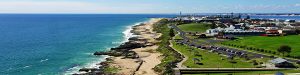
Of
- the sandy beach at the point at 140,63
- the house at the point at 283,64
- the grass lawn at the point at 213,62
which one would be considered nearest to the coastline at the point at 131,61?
the sandy beach at the point at 140,63

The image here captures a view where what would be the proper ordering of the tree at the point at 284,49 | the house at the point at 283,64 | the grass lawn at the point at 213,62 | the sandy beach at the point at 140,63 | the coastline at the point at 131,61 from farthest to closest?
the tree at the point at 284,49 → the coastline at the point at 131,61 → the sandy beach at the point at 140,63 → the grass lawn at the point at 213,62 → the house at the point at 283,64

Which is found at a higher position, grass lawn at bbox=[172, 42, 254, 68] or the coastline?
grass lawn at bbox=[172, 42, 254, 68]

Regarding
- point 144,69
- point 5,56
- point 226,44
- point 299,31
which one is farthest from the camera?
point 299,31

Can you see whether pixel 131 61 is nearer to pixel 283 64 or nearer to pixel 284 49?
pixel 284 49

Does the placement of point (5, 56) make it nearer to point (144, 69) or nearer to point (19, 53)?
point (19, 53)

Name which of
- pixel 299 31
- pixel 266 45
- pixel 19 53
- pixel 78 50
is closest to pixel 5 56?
pixel 19 53

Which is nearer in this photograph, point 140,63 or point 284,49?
point 284,49

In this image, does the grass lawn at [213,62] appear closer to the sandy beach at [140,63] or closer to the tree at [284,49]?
the sandy beach at [140,63]

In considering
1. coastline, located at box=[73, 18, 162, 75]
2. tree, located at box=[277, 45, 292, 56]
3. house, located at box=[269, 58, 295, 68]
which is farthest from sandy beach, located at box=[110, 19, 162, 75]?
tree, located at box=[277, 45, 292, 56]

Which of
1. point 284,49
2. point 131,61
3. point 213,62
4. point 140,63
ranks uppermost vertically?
point 284,49

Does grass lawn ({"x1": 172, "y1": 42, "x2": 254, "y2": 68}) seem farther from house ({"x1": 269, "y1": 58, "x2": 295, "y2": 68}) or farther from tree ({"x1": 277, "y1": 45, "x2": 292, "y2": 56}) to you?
tree ({"x1": 277, "y1": 45, "x2": 292, "y2": 56})

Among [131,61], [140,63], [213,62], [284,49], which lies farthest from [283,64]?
[131,61]
